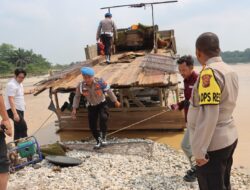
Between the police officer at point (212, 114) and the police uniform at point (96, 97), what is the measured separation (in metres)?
3.76

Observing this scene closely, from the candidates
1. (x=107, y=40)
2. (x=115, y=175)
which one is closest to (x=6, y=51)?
(x=107, y=40)

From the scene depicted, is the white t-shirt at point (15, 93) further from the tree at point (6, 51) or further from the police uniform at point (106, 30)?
the tree at point (6, 51)

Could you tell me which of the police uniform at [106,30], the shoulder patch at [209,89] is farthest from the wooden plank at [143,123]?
the shoulder patch at [209,89]

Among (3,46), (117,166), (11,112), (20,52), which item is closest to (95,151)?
(117,166)

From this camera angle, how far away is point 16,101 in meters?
6.27

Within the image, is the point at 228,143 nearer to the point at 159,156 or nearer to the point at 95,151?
the point at 159,156

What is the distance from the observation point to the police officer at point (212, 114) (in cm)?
241

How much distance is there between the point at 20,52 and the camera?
222 feet

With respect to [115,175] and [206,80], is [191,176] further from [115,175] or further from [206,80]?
[206,80]

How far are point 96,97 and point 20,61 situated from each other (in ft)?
210

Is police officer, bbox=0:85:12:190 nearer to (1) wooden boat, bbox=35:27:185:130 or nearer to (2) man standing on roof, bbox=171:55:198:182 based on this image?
(2) man standing on roof, bbox=171:55:198:182

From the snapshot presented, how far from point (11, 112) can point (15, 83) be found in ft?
1.86

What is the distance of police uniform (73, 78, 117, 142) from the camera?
6.34 m

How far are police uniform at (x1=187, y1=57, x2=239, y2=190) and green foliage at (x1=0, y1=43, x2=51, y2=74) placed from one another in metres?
61.7
